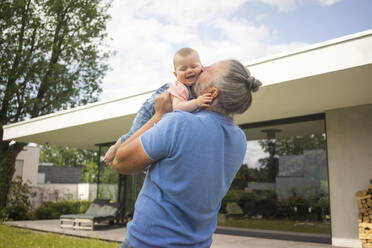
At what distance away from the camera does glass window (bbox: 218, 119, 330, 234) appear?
21.2 ft

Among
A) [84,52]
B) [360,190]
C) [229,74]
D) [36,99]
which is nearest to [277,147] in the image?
[360,190]

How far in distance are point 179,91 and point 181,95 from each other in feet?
0.08

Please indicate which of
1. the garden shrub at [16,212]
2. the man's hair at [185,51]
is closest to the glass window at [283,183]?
the man's hair at [185,51]

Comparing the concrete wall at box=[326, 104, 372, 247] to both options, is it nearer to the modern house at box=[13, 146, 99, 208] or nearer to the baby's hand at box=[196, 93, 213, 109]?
the baby's hand at box=[196, 93, 213, 109]

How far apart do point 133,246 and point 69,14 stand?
592 inches

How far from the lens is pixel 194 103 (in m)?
1.08

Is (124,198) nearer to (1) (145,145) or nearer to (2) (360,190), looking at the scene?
(2) (360,190)

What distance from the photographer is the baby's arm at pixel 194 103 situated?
1043 mm

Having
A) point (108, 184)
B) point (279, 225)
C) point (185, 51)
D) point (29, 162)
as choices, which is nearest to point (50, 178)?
point (29, 162)

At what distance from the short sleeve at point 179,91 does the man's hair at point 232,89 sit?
20cm

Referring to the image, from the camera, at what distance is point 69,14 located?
47.0ft

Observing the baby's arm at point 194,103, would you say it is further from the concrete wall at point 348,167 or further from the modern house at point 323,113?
the concrete wall at point 348,167

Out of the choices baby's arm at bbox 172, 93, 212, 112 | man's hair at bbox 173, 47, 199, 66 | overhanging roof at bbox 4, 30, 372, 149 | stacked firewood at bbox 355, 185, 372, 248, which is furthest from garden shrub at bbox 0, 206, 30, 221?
baby's arm at bbox 172, 93, 212, 112

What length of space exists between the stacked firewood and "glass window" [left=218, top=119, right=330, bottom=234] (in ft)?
2.56
